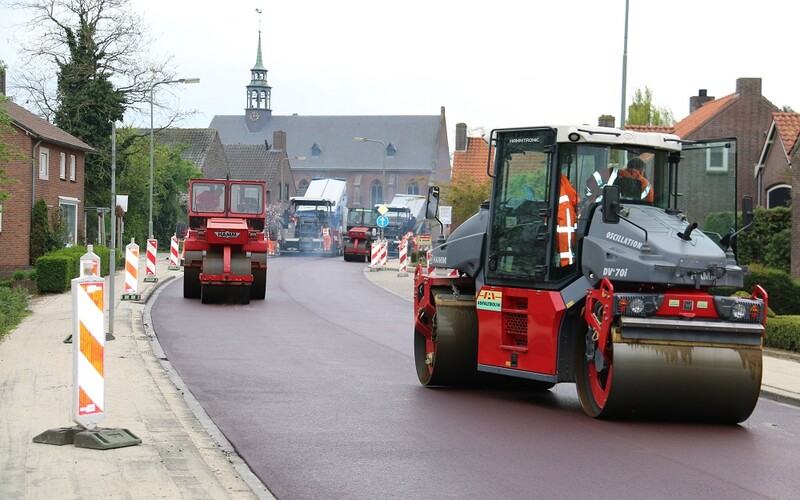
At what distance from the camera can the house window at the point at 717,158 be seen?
40.0 feet

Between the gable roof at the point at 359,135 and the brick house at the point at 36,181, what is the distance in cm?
7652

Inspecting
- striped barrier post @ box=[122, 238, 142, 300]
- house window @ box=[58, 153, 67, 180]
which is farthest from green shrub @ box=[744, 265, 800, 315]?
house window @ box=[58, 153, 67, 180]

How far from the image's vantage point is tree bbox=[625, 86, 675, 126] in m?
80.2

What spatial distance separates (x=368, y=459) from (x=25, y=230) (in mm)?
37806

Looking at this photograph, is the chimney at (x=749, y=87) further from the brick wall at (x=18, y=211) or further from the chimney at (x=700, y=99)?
the brick wall at (x=18, y=211)

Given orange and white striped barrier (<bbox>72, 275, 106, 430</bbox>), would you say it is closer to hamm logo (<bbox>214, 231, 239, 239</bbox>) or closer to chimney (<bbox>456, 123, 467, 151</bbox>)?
hamm logo (<bbox>214, 231, 239, 239</bbox>)

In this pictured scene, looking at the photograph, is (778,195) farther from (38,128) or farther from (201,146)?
(201,146)

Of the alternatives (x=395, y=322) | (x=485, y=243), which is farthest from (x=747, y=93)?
(x=485, y=243)

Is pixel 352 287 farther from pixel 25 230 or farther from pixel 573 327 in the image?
pixel 573 327

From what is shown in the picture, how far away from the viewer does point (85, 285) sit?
946 centimetres

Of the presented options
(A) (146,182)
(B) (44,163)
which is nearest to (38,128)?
(B) (44,163)

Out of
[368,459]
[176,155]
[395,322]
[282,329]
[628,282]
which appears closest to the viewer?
[368,459]

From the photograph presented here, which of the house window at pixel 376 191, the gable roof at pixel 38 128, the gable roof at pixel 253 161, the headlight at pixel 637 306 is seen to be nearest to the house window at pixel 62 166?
the gable roof at pixel 38 128

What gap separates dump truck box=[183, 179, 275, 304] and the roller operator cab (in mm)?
13307
